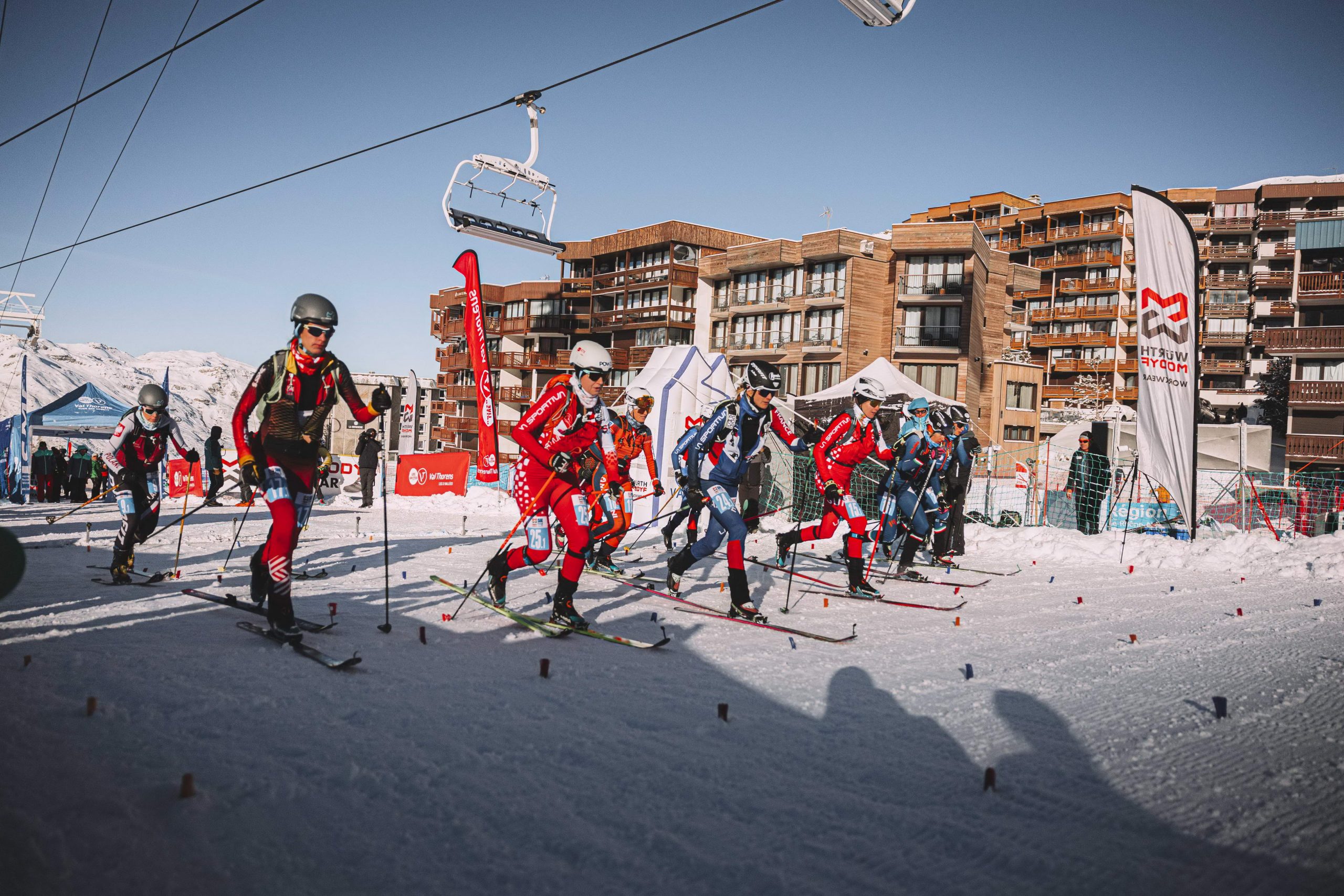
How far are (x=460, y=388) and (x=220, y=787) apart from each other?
Result: 209 feet

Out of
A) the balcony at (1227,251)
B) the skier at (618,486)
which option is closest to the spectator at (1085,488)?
the skier at (618,486)

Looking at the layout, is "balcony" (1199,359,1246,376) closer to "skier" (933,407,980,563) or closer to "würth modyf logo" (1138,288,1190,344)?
"skier" (933,407,980,563)

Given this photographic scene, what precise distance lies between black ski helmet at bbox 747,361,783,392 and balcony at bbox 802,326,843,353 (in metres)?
38.0

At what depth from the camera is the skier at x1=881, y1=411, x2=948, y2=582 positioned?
1061cm

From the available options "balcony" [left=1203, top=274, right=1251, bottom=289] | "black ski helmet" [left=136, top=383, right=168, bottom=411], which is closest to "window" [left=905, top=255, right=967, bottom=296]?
"balcony" [left=1203, top=274, right=1251, bottom=289]

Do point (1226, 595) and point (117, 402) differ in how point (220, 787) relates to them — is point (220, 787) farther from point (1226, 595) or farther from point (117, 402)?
point (117, 402)

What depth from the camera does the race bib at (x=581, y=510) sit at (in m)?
6.29

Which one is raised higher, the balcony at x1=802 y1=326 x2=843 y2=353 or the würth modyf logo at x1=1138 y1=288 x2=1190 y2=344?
the balcony at x1=802 y1=326 x2=843 y2=353

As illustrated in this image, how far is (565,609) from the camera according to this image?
6.23 meters

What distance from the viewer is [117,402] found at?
73.8ft

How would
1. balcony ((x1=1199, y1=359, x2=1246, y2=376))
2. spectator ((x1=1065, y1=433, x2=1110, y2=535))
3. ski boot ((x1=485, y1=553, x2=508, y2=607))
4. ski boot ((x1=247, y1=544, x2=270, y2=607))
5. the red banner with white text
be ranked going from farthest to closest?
balcony ((x1=1199, y1=359, x2=1246, y2=376)) < the red banner with white text < spectator ((x1=1065, y1=433, x2=1110, y2=535)) < ski boot ((x1=485, y1=553, x2=508, y2=607)) < ski boot ((x1=247, y1=544, x2=270, y2=607))

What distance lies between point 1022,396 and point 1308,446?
47.4 ft

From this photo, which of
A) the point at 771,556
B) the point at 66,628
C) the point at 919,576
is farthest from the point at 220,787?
the point at 771,556

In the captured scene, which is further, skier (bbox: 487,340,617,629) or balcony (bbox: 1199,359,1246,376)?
balcony (bbox: 1199,359,1246,376)
